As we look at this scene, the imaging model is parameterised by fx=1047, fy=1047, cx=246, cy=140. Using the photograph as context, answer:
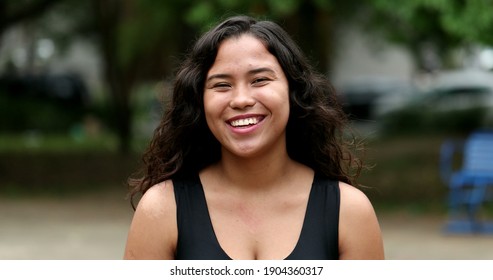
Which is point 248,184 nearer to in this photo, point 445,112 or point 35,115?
point 445,112

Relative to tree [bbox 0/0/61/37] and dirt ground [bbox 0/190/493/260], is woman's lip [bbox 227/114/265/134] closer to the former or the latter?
dirt ground [bbox 0/190/493/260]

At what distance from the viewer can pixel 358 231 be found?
281 centimetres

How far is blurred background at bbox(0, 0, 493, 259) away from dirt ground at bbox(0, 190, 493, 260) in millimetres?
24

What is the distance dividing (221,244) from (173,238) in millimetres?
136

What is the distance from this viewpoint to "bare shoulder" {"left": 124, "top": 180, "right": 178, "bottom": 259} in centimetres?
279

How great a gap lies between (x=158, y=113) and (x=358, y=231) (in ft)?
5.48

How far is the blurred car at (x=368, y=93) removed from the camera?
3067 centimetres

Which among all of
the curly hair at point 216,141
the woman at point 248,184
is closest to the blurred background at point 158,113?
the curly hair at point 216,141

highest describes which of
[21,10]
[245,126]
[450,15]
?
[21,10]

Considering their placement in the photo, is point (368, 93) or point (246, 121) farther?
point (368, 93)

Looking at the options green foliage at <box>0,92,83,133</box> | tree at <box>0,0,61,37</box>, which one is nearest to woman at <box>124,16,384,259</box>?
tree at <box>0,0,61,37</box>

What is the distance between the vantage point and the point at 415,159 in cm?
1756

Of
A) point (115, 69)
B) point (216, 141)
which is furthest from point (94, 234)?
point (216, 141)

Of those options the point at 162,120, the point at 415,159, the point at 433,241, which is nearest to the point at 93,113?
the point at 415,159
